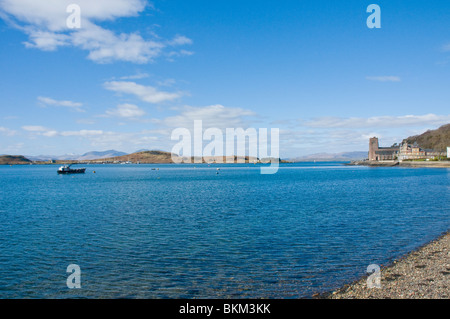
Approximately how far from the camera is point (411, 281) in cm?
1441

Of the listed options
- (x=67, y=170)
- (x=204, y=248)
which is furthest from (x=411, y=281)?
(x=67, y=170)

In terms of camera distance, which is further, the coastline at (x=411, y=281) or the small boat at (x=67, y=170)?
the small boat at (x=67, y=170)

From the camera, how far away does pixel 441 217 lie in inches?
1287

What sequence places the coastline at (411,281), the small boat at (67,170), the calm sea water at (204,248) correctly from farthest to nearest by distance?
the small boat at (67,170) < the calm sea water at (204,248) < the coastline at (411,281)

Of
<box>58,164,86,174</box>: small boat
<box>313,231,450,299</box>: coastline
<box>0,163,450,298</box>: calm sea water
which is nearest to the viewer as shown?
<box>313,231,450,299</box>: coastline

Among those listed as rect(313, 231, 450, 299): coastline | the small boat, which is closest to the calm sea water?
rect(313, 231, 450, 299): coastline

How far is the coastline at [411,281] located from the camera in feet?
42.3

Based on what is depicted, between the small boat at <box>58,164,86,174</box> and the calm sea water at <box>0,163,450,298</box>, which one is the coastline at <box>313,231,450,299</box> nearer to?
the calm sea water at <box>0,163,450,298</box>

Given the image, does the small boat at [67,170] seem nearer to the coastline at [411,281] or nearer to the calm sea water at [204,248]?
the calm sea water at [204,248]

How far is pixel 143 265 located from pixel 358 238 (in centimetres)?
1572

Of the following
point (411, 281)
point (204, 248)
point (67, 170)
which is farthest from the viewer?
point (67, 170)

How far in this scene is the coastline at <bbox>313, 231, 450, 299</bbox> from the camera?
1289cm

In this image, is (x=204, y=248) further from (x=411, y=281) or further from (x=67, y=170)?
(x=67, y=170)

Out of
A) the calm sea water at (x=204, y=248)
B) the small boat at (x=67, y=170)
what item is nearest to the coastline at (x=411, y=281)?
the calm sea water at (x=204, y=248)
